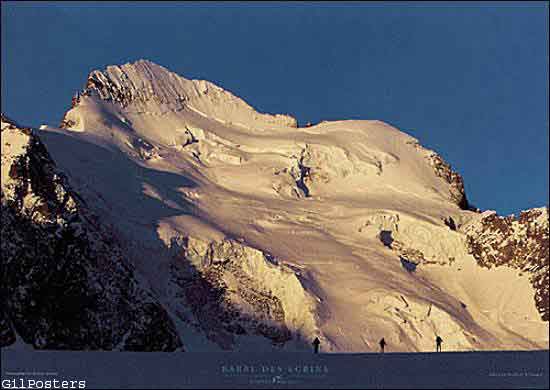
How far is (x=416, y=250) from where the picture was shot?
72062mm

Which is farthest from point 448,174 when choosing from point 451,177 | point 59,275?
point 59,275

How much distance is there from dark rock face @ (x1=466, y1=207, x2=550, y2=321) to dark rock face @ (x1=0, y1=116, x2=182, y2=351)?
3023 centimetres

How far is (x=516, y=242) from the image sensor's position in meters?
70.7

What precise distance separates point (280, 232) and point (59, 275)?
2369 centimetres

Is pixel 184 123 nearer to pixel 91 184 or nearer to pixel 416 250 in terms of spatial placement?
pixel 91 184

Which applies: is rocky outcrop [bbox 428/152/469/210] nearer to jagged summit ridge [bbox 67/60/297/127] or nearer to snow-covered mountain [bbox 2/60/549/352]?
snow-covered mountain [bbox 2/60/549/352]

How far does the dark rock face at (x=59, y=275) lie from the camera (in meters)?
47.1

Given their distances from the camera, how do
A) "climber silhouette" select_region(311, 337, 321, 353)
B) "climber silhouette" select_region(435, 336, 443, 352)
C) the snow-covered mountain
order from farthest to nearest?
"climber silhouette" select_region(435, 336, 443, 352)
the snow-covered mountain
"climber silhouette" select_region(311, 337, 321, 353)

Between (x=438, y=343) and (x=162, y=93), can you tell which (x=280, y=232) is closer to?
(x=438, y=343)

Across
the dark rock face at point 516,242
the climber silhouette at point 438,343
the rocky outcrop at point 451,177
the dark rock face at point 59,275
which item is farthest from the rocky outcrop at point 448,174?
the dark rock face at point 59,275

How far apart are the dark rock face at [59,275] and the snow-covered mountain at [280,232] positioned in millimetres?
243

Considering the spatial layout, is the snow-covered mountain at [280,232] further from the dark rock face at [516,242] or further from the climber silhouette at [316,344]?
the climber silhouette at [316,344]

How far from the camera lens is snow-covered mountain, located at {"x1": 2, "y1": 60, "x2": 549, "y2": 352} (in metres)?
59.1

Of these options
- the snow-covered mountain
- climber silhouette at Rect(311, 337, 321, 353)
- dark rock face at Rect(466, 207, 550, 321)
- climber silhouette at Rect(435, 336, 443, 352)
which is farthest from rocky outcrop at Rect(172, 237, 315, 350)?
dark rock face at Rect(466, 207, 550, 321)
